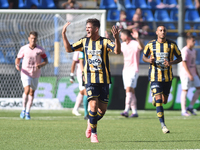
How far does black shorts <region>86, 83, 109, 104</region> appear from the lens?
5.46 meters

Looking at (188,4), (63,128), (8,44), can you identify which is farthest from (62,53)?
(188,4)

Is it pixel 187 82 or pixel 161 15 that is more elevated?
pixel 161 15

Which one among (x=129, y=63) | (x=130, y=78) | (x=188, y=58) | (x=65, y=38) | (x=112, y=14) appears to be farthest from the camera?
(x=112, y=14)

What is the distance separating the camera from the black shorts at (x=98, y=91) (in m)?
5.46

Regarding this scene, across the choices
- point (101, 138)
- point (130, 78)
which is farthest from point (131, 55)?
point (101, 138)

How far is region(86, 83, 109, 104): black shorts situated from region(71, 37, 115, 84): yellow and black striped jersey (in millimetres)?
68

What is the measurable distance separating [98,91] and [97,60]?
0.42 metres

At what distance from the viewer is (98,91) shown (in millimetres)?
5520

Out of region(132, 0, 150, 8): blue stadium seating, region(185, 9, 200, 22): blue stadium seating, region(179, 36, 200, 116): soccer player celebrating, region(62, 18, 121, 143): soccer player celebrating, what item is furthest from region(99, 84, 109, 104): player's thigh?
region(185, 9, 200, 22): blue stadium seating

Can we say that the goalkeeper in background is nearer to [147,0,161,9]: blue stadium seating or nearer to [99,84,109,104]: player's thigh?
[99,84,109,104]: player's thigh

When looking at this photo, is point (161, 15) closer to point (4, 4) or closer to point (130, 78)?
point (4, 4)

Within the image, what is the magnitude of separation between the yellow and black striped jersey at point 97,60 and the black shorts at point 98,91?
0.07m

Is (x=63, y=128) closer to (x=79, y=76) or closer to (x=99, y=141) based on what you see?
(x=99, y=141)

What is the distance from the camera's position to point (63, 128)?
22.9 ft
